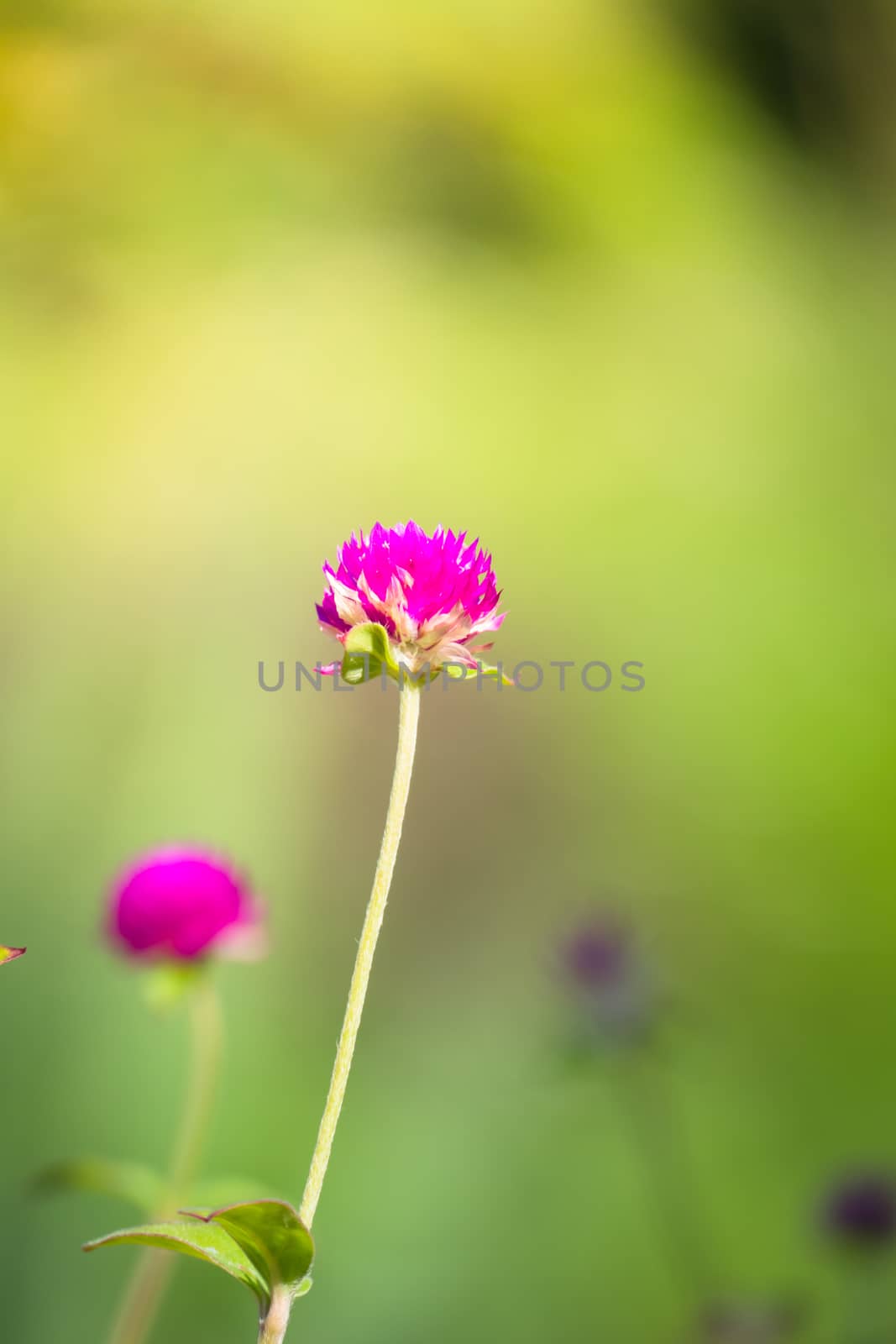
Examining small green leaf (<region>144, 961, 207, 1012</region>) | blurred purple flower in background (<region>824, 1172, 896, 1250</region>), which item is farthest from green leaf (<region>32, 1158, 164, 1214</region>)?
blurred purple flower in background (<region>824, 1172, 896, 1250</region>)

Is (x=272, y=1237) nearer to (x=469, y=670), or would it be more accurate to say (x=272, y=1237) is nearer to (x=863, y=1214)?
(x=469, y=670)

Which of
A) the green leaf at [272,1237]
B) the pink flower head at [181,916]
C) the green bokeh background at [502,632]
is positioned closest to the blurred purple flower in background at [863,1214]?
the green bokeh background at [502,632]

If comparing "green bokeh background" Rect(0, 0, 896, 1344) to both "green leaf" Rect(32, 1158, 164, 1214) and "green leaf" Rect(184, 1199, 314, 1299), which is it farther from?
"green leaf" Rect(184, 1199, 314, 1299)

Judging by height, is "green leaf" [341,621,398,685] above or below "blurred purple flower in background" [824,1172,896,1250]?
above

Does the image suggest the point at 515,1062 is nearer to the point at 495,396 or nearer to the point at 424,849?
the point at 424,849

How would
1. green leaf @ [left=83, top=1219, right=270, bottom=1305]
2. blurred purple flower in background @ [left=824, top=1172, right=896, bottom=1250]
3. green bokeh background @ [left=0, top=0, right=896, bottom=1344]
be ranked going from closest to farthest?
green leaf @ [left=83, top=1219, right=270, bottom=1305] → blurred purple flower in background @ [left=824, top=1172, right=896, bottom=1250] → green bokeh background @ [left=0, top=0, right=896, bottom=1344]

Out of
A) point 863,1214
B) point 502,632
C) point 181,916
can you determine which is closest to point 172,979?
point 181,916

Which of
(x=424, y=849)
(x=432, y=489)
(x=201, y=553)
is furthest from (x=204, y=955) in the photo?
(x=432, y=489)
